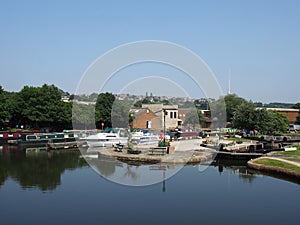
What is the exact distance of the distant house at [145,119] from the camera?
54312mm

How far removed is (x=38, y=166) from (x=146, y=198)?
11571 mm

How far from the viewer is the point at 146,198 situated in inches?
656

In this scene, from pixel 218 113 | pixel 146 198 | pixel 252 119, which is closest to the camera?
pixel 146 198

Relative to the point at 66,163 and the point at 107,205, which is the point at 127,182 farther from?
the point at 66,163

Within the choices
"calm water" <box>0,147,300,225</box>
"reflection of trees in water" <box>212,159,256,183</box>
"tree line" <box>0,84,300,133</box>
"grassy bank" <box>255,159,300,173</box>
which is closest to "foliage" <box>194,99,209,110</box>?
"tree line" <box>0,84,300,133</box>

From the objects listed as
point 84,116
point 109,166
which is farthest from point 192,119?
point 109,166

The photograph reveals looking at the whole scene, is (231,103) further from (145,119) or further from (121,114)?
(121,114)

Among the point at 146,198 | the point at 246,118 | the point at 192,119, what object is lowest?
the point at 146,198

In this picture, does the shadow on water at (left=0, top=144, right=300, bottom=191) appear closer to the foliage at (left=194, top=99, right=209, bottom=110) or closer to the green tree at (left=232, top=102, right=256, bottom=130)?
the green tree at (left=232, top=102, right=256, bottom=130)

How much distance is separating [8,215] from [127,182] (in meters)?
7.31

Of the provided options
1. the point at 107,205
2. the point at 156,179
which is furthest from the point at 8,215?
the point at 156,179

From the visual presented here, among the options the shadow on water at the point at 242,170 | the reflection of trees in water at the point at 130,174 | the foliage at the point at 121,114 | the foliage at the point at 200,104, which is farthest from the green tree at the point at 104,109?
the reflection of trees in water at the point at 130,174

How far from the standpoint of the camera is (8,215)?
46.1ft

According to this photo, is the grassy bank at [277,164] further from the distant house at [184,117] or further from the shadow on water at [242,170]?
the distant house at [184,117]
